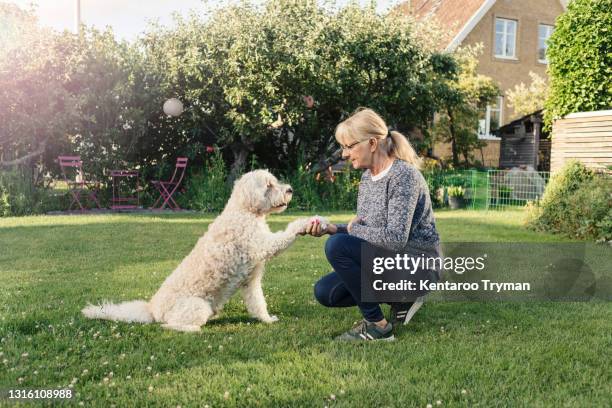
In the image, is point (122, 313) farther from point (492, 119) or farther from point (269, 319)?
point (492, 119)

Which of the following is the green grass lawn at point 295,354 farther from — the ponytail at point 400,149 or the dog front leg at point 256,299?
the ponytail at point 400,149

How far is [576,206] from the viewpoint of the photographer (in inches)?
343

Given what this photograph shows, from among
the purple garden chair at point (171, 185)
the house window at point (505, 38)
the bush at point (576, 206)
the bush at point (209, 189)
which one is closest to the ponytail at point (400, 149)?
the bush at point (576, 206)

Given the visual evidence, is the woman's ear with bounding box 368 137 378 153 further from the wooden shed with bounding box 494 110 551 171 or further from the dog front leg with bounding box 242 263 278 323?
the wooden shed with bounding box 494 110 551 171

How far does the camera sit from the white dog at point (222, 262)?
13.1 ft

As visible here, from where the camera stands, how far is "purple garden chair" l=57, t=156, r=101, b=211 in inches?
499

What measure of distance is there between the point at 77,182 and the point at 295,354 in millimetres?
11473

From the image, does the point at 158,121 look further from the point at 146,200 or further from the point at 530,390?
the point at 530,390

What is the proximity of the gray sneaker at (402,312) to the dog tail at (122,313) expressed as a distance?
6.11ft

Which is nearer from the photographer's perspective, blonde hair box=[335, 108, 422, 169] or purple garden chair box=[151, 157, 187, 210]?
blonde hair box=[335, 108, 422, 169]

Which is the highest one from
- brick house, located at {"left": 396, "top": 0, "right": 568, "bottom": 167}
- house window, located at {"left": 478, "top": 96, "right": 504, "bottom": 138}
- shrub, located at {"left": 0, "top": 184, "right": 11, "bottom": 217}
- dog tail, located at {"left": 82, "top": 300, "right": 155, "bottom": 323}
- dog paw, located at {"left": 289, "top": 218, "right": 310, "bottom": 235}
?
brick house, located at {"left": 396, "top": 0, "right": 568, "bottom": 167}

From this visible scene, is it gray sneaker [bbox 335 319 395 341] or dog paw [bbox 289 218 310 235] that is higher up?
dog paw [bbox 289 218 310 235]

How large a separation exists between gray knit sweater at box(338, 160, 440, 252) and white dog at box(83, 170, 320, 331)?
52cm

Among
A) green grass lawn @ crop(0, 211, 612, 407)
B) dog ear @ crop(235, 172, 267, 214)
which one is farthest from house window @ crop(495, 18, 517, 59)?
dog ear @ crop(235, 172, 267, 214)
